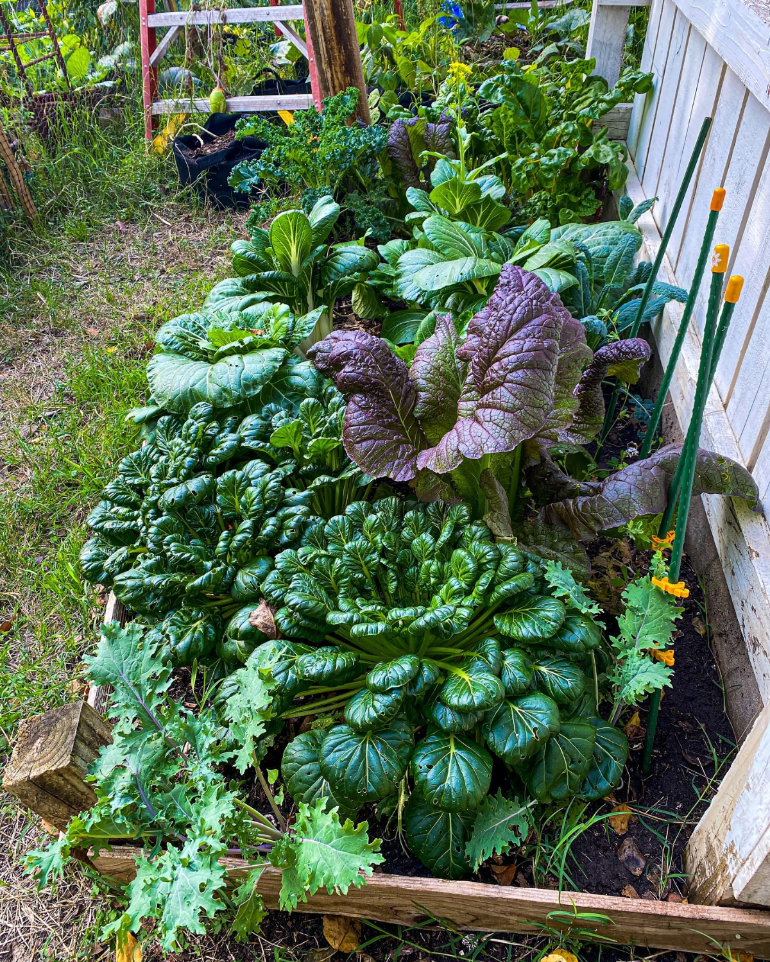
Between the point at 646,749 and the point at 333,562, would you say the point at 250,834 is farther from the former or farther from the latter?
the point at 646,749

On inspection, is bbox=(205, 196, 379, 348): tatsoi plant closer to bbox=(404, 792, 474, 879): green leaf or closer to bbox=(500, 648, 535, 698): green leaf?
bbox=(500, 648, 535, 698): green leaf

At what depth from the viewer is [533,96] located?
10.9 ft

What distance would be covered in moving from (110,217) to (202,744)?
13.4 ft

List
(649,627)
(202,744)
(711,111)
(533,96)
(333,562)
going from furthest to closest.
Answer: (533,96) → (711,111) → (333,562) → (649,627) → (202,744)

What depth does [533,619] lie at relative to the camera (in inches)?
69.9

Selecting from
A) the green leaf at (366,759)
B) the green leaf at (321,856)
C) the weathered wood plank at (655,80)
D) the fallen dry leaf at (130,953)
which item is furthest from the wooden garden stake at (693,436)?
the weathered wood plank at (655,80)

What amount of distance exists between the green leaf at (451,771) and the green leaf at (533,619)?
0.29 m

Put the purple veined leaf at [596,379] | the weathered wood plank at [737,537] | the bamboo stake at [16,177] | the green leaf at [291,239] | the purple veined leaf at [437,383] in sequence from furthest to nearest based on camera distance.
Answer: the bamboo stake at [16,177] → the green leaf at [291,239] → the purple veined leaf at [596,379] → the purple veined leaf at [437,383] → the weathered wood plank at [737,537]

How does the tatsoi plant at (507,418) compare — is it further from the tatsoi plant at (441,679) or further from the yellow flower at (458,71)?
the yellow flower at (458,71)

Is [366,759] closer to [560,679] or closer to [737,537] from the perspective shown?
[560,679]

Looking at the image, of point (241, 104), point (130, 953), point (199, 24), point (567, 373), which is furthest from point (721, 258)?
point (199, 24)

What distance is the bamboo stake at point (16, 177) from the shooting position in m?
4.39

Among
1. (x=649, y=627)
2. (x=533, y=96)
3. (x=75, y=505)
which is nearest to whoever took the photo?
(x=649, y=627)

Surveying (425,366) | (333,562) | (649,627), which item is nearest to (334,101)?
(425,366)
